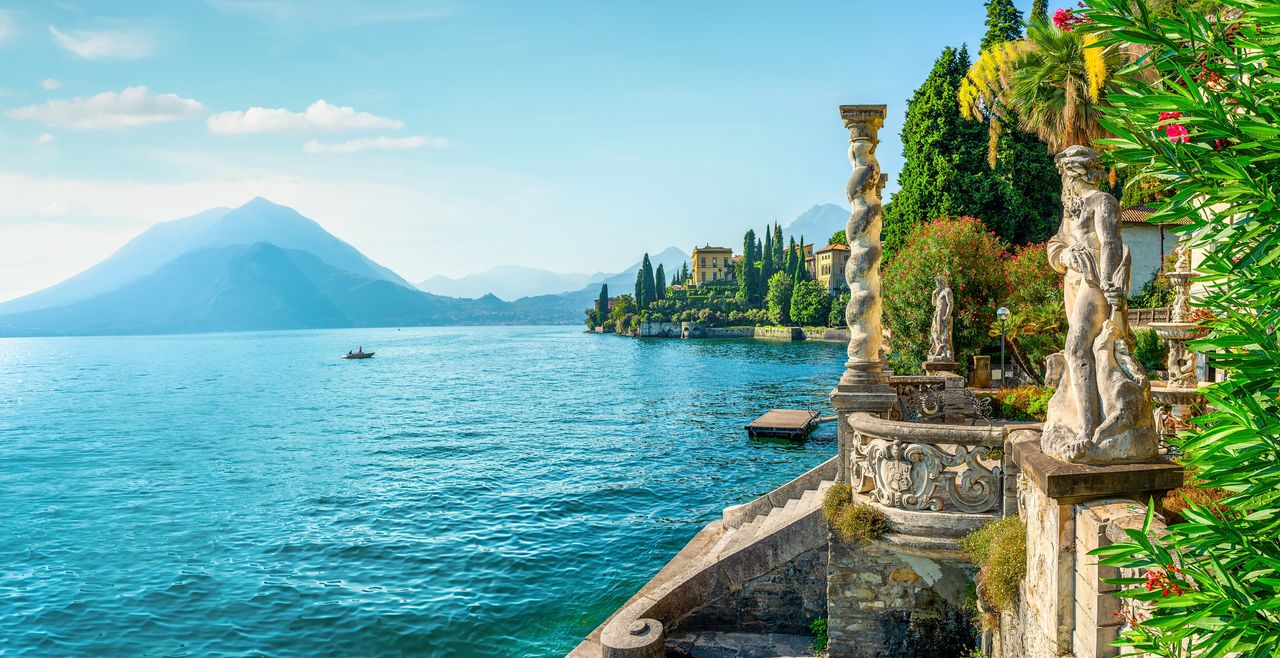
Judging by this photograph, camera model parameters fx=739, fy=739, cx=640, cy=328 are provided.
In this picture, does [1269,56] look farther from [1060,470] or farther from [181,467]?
[181,467]

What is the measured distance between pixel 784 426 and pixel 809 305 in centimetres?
8151

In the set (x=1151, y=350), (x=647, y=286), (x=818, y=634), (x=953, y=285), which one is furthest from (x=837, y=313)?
(x=818, y=634)

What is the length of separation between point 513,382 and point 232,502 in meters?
43.1

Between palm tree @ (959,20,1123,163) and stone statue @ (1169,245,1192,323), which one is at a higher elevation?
palm tree @ (959,20,1123,163)

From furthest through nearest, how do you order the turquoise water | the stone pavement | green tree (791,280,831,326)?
green tree (791,280,831,326) < the turquoise water < the stone pavement

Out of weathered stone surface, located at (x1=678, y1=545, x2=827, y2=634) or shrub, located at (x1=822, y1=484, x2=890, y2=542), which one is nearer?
shrub, located at (x1=822, y1=484, x2=890, y2=542)

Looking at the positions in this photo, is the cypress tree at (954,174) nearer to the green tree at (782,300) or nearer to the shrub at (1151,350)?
the shrub at (1151,350)

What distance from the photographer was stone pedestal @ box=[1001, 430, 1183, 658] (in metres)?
4.47

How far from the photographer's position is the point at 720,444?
31.6m

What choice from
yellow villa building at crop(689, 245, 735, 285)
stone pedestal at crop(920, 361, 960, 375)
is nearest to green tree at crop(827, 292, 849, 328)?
yellow villa building at crop(689, 245, 735, 285)

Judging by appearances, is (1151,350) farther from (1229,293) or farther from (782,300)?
(782,300)

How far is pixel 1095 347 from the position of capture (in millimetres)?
5020

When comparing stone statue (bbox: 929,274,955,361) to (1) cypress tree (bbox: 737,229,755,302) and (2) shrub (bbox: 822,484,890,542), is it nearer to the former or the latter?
(2) shrub (bbox: 822,484,890,542)

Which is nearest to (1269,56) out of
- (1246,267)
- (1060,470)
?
(1246,267)
